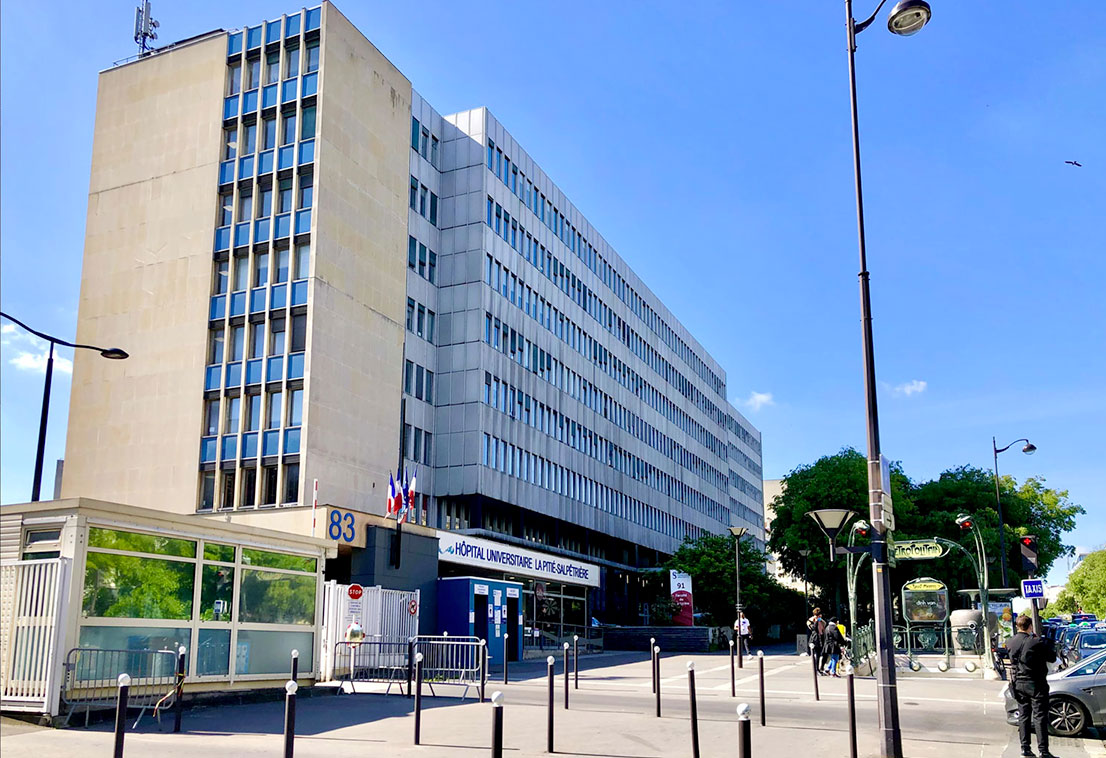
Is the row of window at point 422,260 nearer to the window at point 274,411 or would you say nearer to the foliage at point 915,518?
the window at point 274,411

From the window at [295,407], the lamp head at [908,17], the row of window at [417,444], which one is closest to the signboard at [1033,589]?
the lamp head at [908,17]

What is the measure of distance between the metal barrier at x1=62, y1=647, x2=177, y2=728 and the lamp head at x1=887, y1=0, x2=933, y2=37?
13411 mm

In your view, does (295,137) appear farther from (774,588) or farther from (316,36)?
(774,588)

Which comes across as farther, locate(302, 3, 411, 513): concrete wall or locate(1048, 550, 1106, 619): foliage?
locate(1048, 550, 1106, 619): foliage

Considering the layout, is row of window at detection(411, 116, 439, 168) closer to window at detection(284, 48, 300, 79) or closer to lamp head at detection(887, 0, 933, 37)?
window at detection(284, 48, 300, 79)

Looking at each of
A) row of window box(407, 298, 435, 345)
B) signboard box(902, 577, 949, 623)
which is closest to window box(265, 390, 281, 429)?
row of window box(407, 298, 435, 345)

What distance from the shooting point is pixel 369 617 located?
24219 mm

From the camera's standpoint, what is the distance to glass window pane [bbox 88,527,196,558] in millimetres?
14711

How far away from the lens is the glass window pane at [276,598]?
17953mm

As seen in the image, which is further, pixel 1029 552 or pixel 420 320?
pixel 420 320

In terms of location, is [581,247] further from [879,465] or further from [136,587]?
[879,465]

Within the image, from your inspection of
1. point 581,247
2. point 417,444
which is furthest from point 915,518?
point 417,444

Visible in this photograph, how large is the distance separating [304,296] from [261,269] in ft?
8.46

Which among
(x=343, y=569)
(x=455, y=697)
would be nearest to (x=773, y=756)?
(x=455, y=697)
